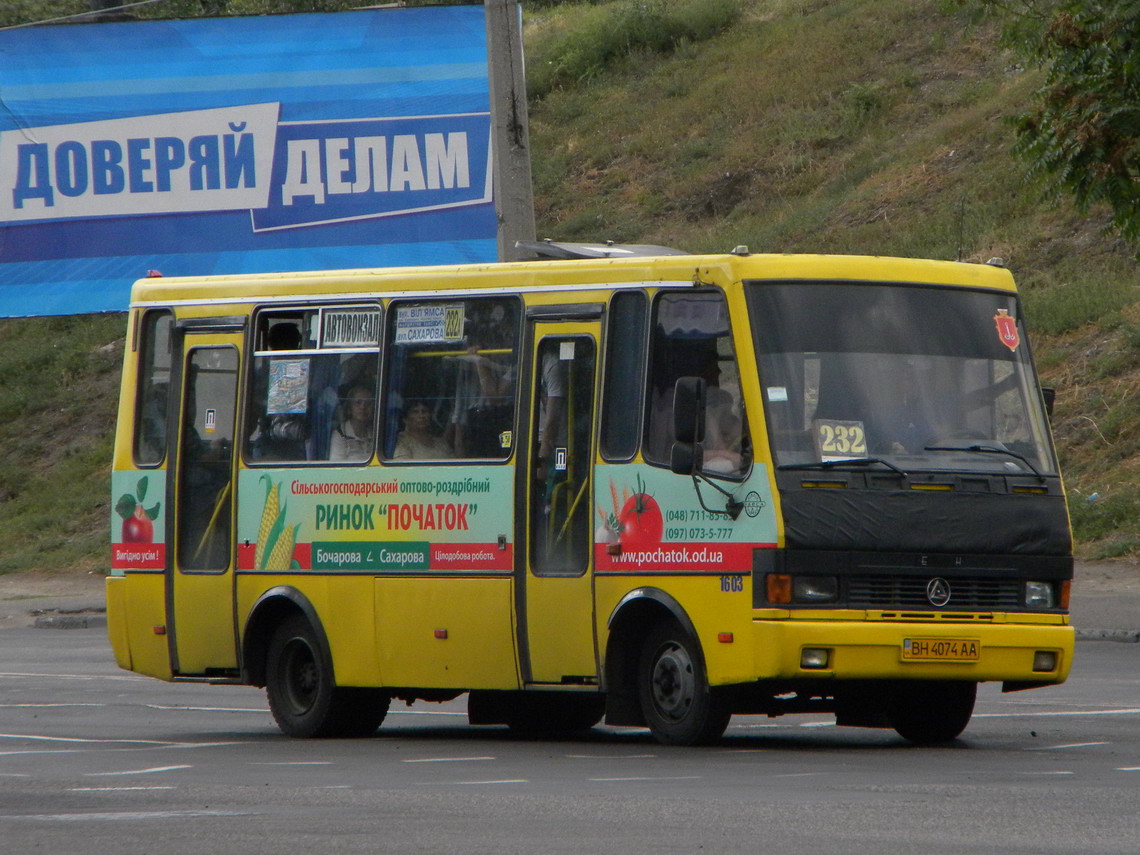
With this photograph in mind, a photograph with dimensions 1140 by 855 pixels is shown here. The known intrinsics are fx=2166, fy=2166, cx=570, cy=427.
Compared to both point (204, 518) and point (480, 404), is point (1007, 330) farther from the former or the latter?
point (204, 518)

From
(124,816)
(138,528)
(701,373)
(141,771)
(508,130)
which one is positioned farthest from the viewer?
(508,130)

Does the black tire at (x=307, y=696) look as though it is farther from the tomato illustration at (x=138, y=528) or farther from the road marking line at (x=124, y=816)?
the road marking line at (x=124, y=816)

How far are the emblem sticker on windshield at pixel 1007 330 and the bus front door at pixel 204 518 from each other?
5.10m

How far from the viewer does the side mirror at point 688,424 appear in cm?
1173

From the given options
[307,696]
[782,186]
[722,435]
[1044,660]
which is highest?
[782,186]

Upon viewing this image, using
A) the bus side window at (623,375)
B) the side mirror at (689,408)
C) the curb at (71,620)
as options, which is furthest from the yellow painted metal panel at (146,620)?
the curb at (71,620)

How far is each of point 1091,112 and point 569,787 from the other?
9.63m

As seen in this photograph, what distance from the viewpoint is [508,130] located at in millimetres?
19797

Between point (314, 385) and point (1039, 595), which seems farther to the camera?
point (314, 385)

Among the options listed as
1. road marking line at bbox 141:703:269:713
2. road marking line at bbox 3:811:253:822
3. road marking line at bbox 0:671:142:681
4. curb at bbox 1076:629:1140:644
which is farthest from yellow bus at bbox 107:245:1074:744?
curb at bbox 1076:629:1140:644

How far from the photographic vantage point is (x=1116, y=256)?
99.6ft

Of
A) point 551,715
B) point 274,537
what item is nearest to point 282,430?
point 274,537

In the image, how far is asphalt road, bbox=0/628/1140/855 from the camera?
836 cm

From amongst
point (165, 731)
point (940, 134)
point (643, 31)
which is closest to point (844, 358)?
point (165, 731)
